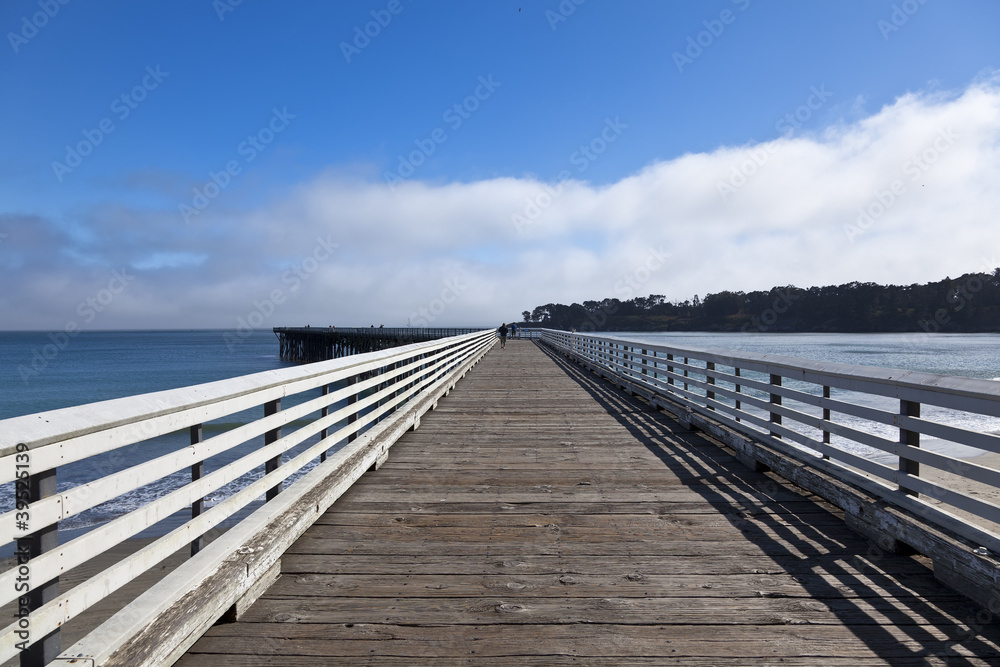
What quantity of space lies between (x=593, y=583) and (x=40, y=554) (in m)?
2.46

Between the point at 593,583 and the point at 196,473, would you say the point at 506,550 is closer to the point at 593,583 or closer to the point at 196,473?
the point at 593,583

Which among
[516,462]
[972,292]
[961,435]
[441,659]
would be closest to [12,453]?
[441,659]

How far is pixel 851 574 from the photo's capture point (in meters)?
3.18

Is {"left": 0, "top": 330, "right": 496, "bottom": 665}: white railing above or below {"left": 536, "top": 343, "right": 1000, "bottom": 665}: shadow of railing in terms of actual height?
above

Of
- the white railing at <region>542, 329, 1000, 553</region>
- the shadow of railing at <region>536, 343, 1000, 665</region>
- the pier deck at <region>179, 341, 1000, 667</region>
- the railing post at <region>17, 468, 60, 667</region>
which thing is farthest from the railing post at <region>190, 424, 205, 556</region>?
the white railing at <region>542, 329, 1000, 553</region>

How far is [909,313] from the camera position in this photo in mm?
119688

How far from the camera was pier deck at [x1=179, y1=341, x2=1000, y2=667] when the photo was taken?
8.14 feet

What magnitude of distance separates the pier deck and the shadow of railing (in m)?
0.01

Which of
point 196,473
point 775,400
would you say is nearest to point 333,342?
point 775,400

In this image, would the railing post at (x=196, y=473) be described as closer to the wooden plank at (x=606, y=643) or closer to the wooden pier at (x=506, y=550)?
the wooden pier at (x=506, y=550)

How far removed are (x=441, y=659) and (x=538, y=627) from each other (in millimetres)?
497

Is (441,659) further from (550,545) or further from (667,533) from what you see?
(667,533)

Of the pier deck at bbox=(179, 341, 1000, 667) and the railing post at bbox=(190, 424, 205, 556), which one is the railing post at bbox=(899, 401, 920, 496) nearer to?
the pier deck at bbox=(179, 341, 1000, 667)

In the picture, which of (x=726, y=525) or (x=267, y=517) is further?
(x=726, y=525)
